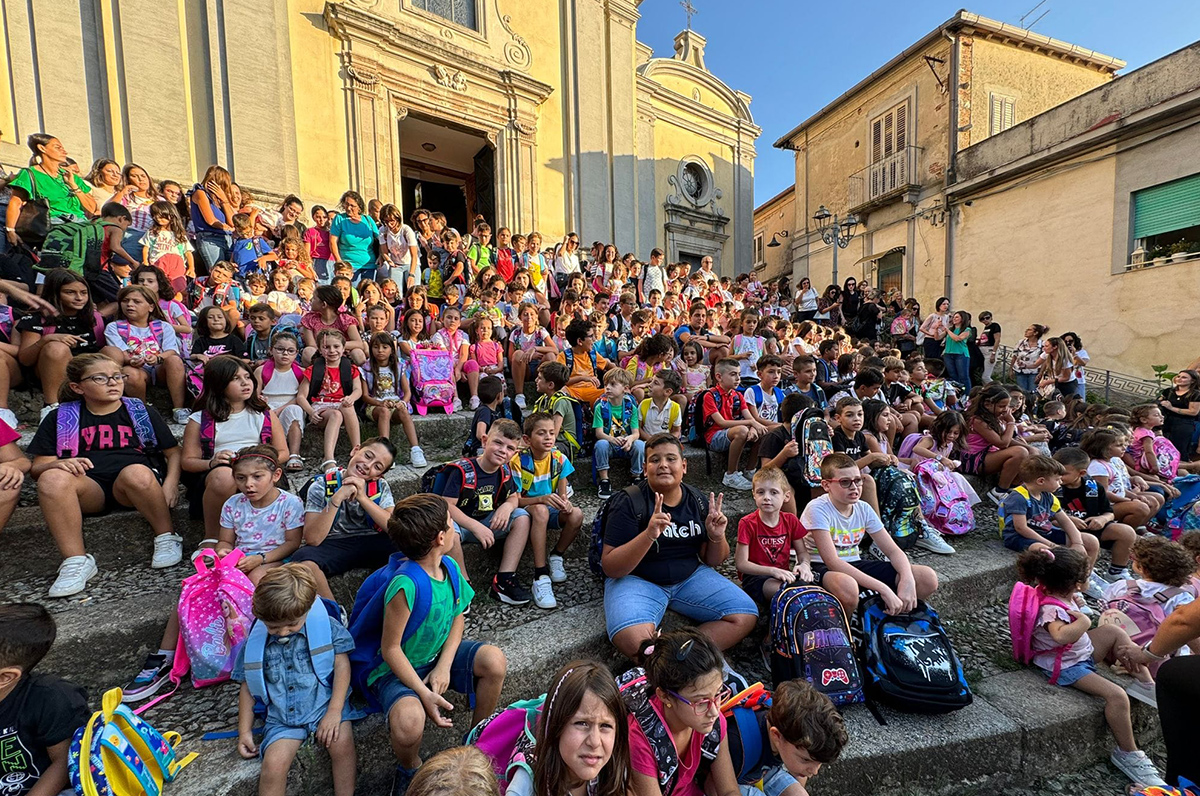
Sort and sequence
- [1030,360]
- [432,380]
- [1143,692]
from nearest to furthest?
[1143,692]
[432,380]
[1030,360]

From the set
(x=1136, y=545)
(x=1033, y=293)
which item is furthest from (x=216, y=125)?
(x=1033, y=293)

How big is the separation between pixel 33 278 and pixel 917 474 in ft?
24.9

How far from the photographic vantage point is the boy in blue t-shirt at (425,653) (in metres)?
2.06

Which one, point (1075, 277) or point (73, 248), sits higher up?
point (1075, 277)

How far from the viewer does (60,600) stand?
257cm

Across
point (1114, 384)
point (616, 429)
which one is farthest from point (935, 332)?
point (616, 429)

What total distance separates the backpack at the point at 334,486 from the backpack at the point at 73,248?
11.4 feet

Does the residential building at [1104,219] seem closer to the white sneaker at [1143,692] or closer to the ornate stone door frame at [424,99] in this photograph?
the white sneaker at [1143,692]

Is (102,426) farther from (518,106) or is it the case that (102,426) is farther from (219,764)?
(518,106)

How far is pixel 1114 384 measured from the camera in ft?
36.8

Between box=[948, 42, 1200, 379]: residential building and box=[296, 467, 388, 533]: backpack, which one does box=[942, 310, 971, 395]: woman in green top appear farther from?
box=[296, 467, 388, 533]: backpack

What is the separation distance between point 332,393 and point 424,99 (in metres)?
9.31

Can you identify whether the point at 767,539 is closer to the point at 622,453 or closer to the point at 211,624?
the point at 622,453

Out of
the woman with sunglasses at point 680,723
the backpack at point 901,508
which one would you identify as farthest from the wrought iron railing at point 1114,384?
the woman with sunglasses at point 680,723
